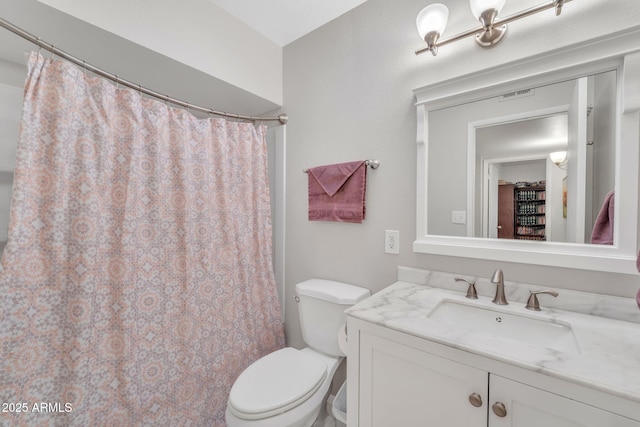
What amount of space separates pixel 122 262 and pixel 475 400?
1.46m

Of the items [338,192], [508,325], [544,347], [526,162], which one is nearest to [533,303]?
[508,325]

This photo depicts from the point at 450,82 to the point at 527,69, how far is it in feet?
0.90

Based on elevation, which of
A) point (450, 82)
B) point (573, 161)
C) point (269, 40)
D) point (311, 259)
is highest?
point (269, 40)

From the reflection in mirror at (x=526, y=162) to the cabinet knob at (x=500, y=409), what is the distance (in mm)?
668

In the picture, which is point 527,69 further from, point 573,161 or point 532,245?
point 532,245

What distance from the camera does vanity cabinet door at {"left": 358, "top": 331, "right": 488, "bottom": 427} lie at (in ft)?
2.31

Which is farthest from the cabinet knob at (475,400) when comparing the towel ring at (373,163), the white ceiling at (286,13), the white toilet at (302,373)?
the white ceiling at (286,13)

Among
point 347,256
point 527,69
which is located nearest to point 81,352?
point 347,256

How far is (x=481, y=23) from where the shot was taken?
3.42 feet

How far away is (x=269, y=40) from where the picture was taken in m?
1.76

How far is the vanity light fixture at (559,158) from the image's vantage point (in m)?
0.98

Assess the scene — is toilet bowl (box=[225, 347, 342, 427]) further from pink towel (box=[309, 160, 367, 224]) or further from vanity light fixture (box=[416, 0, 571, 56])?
vanity light fixture (box=[416, 0, 571, 56])

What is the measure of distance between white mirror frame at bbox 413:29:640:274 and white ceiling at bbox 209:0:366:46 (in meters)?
0.81

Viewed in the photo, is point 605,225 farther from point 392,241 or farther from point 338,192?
point 338,192
